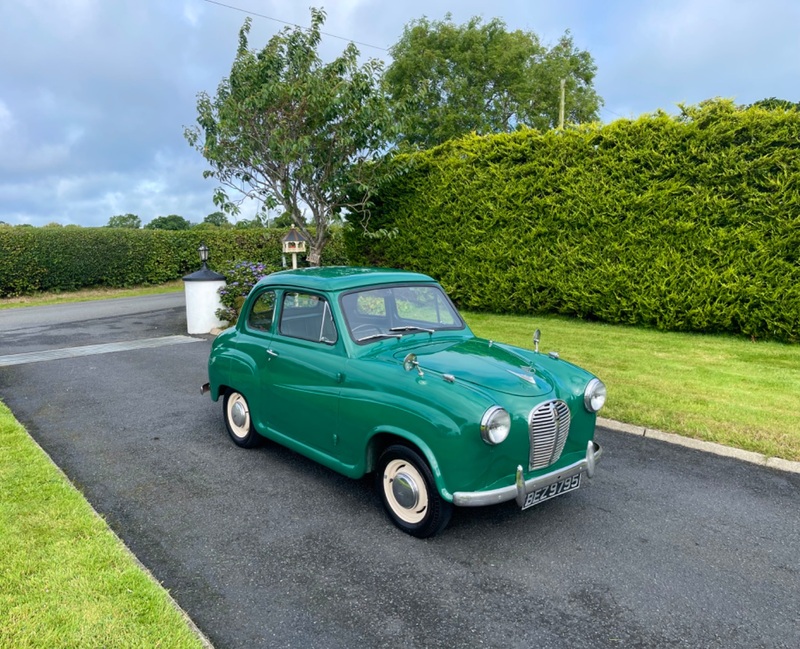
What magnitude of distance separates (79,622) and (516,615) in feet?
7.18

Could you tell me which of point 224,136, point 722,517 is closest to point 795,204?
point 722,517

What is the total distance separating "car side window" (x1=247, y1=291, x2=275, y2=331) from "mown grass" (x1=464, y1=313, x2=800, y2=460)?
375 centimetres

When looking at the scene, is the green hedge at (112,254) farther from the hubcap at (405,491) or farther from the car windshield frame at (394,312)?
the hubcap at (405,491)

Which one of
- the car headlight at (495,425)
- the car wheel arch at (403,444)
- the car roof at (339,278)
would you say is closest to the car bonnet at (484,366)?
the car headlight at (495,425)

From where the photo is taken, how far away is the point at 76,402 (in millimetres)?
6695

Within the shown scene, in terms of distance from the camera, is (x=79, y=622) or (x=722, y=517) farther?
(x=722, y=517)

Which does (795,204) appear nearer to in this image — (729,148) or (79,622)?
(729,148)

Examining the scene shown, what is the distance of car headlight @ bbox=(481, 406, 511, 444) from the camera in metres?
3.14

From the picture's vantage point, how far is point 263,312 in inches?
194

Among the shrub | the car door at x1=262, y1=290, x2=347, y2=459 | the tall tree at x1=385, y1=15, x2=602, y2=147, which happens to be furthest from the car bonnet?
the tall tree at x1=385, y1=15, x2=602, y2=147

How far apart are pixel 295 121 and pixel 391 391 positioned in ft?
35.2

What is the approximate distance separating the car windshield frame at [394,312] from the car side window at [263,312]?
3.02 feet

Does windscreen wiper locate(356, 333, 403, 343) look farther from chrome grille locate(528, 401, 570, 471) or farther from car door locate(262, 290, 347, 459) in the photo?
chrome grille locate(528, 401, 570, 471)

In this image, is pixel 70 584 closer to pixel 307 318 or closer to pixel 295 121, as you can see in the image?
pixel 307 318
